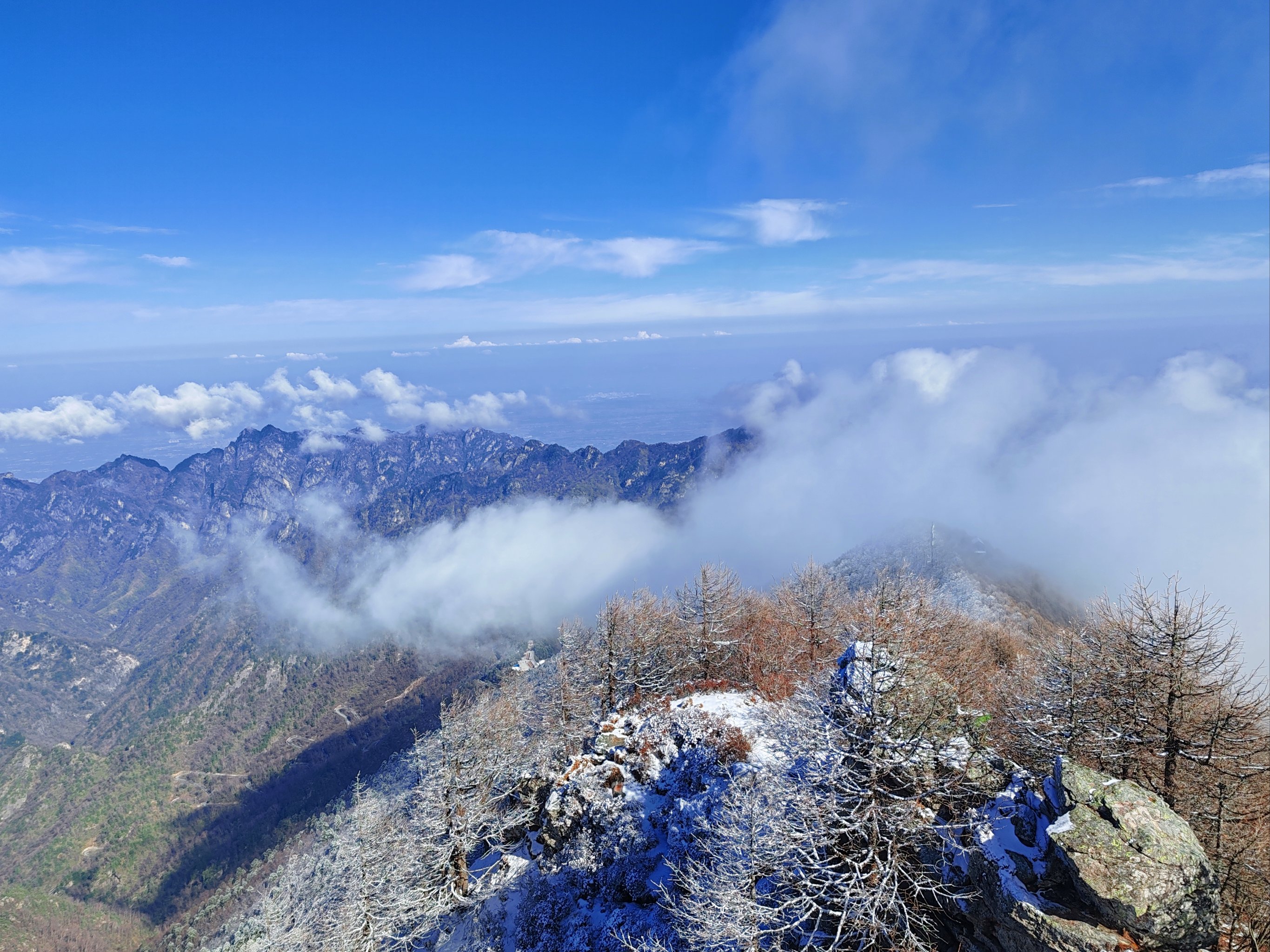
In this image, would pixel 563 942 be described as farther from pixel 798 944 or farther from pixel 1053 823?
pixel 1053 823

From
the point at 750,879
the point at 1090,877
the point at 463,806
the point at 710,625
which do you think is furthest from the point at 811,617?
the point at 1090,877

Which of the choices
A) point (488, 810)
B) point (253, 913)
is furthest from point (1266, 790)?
point (253, 913)

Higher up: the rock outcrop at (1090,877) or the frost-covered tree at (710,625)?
the rock outcrop at (1090,877)

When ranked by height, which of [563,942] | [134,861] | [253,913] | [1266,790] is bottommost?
[134,861]

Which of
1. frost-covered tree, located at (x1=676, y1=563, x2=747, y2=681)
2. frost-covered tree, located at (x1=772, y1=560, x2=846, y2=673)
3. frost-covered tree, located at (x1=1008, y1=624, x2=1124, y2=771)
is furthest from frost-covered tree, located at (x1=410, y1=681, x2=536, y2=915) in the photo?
frost-covered tree, located at (x1=1008, y1=624, x2=1124, y2=771)

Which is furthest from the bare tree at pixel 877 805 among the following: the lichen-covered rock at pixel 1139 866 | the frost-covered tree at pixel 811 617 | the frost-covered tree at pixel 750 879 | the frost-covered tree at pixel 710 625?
the frost-covered tree at pixel 710 625

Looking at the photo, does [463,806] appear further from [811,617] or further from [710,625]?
[811,617]

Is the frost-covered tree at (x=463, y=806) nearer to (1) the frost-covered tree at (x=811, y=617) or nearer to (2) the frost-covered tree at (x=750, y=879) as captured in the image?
(2) the frost-covered tree at (x=750, y=879)
